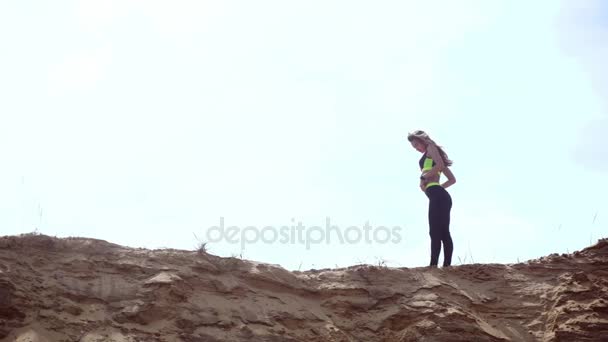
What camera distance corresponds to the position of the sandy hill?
6.88 meters

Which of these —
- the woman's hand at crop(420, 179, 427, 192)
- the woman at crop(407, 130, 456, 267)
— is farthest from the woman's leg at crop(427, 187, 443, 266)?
the woman's hand at crop(420, 179, 427, 192)

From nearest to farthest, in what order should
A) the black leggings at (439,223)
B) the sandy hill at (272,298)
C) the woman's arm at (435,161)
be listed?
the sandy hill at (272,298), the black leggings at (439,223), the woman's arm at (435,161)

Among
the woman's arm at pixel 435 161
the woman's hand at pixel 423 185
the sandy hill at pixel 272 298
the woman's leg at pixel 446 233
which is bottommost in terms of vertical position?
the sandy hill at pixel 272 298

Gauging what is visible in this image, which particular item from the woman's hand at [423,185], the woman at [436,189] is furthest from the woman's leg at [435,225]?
the woman's hand at [423,185]

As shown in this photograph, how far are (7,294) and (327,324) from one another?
126 inches

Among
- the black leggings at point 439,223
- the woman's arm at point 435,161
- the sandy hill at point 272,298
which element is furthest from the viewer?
the woman's arm at point 435,161

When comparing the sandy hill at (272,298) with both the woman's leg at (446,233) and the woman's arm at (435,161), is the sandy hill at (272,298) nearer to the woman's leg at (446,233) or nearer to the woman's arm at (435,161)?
the woman's leg at (446,233)

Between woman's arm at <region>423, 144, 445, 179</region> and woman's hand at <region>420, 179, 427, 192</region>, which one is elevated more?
woman's arm at <region>423, 144, 445, 179</region>

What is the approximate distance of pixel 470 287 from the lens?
8.45 meters

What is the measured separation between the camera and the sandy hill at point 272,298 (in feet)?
22.6

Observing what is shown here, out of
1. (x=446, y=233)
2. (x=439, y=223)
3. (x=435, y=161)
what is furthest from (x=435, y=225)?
(x=435, y=161)

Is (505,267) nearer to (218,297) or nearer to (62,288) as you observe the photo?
(218,297)

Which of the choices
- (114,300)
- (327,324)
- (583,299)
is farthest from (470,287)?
(114,300)

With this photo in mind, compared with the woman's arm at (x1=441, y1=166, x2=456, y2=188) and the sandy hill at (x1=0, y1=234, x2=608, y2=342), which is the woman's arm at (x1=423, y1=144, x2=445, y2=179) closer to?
the woman's arm at (x1=441, y1=166, x2=456, y2=188)
